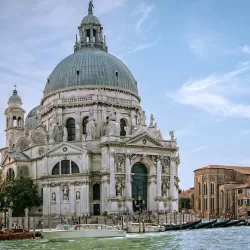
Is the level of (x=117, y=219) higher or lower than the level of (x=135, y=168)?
lower

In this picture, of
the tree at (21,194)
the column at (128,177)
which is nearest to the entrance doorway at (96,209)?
the column at (128,177)

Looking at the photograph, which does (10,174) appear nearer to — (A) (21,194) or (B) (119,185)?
(A) (21,194)

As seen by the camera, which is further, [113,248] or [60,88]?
[60,88]

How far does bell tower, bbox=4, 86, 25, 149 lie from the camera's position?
3214 inches

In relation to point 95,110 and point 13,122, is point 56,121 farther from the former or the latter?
point 13,122

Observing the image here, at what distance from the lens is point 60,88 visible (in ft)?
228

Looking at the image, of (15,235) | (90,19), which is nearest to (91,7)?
(90,19)

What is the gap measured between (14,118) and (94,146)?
70.3 ft

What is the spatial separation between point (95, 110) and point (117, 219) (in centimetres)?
1368

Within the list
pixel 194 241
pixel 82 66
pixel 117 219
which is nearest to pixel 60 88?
pixel 82 66

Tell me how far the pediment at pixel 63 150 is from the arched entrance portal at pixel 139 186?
6.29m

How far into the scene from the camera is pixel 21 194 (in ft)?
201

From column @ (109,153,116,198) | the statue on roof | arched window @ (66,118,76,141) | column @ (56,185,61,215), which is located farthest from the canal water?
the statue on roof

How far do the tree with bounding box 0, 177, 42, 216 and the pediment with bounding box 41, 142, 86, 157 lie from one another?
12.1 feet
